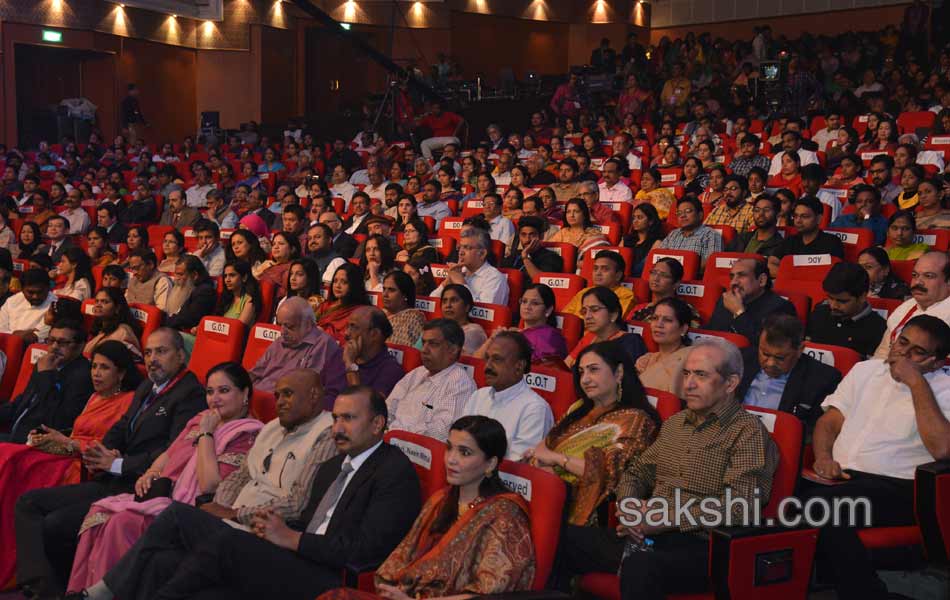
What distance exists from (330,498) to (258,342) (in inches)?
78.6

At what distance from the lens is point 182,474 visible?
3.70 meters

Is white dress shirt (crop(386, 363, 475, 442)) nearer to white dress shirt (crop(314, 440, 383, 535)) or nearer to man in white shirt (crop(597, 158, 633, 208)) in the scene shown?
white dress shirt (crop(314, 440, 383, 535))

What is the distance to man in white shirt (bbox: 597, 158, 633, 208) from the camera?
8344 millimetres

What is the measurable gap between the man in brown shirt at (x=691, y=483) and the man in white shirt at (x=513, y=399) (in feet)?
1.62

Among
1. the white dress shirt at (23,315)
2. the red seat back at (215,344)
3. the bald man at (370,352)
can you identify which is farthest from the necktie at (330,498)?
the white dress shirt at (23,315)

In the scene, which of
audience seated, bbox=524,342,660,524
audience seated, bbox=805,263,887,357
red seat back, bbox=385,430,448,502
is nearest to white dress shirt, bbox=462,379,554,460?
audience seated, bbox=524,342,660,524

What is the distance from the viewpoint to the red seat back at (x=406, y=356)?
4453mm

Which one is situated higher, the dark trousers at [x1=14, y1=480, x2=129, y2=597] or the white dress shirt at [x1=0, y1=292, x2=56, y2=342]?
the white dress shirt at [x1=0, y1=292, x2=56, y2=342]

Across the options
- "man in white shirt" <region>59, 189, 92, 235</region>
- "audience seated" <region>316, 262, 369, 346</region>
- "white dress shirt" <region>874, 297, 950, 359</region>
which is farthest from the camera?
"man in white shirt" <region>59, 189, 92, 235</region>

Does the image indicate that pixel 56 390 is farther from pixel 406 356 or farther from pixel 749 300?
pixel 749 300

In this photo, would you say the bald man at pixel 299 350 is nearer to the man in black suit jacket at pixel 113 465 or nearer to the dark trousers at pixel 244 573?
the man in black suit jacket at pixel 113 465

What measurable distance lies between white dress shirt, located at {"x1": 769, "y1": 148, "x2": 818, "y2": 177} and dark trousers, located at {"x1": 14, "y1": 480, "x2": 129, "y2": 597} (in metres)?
6.25

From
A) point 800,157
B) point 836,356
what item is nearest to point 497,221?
point 800,157

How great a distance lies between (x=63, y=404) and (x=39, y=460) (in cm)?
55
